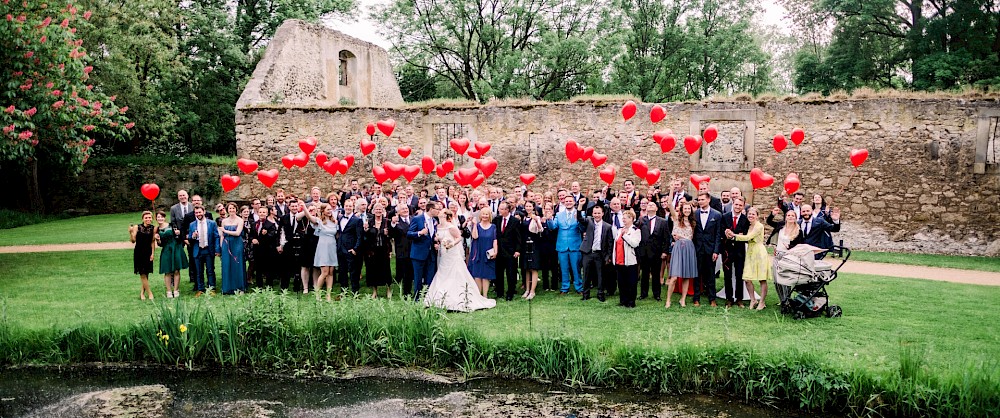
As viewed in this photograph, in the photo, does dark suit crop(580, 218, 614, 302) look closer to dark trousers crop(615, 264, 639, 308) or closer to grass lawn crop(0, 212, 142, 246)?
dark trousers crop(615, 264, 639, 308)

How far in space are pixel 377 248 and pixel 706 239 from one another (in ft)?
14.4

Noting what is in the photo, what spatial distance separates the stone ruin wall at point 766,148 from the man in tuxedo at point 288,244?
240 inches

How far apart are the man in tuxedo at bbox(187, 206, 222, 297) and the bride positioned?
332 cm

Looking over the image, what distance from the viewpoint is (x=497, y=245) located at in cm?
970

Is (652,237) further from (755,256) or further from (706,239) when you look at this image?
(755,256)

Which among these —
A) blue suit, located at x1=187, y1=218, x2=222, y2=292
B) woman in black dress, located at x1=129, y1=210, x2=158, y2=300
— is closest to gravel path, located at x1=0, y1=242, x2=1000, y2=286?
blue suit, located at x1=187, y1=218, x2=222, y2=292

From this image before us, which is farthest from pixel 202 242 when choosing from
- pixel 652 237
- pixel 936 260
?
pixel 936 260

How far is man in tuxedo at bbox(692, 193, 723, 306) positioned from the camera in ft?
29.4

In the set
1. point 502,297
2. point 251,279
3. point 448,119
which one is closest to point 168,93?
point 448,119

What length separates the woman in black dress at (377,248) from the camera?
9.64 m

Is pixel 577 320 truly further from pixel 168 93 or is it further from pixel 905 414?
pixel 168 93

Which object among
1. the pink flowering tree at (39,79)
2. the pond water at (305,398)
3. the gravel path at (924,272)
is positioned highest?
the pink flowering tree at (39,79)

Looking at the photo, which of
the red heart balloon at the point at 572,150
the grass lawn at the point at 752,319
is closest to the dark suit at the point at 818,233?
the grass lawn at the point at 752,319

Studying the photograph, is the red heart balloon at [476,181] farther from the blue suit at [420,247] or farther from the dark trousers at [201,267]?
the dark trousers at [201,267]
